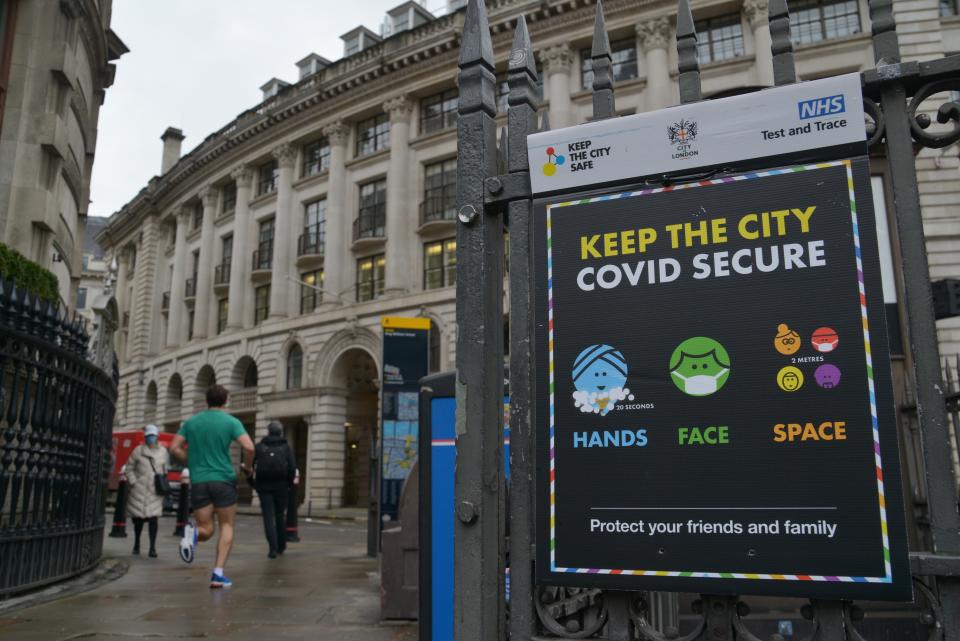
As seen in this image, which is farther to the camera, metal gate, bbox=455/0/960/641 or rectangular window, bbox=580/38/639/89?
rectangular window, bbox=580/38/639/89

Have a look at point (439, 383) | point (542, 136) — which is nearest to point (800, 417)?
point (542, 136)

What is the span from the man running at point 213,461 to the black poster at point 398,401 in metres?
4.42

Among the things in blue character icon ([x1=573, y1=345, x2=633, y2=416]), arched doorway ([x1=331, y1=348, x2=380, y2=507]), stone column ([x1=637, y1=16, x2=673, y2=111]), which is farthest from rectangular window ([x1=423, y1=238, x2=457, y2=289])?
blue character icon ([x1=573, y1=345, x2=633, y2=416])

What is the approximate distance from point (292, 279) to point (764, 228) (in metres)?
33.8

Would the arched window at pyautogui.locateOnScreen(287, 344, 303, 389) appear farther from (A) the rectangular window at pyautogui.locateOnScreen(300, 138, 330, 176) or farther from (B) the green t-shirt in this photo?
(B) the green t-shirt

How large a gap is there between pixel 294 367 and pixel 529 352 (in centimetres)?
3429

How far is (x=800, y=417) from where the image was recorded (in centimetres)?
250

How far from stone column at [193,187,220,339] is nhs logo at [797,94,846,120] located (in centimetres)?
4216

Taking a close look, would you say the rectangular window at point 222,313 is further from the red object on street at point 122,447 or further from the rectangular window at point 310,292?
the red object on street at point 122,447

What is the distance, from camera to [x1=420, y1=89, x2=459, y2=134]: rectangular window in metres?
32.7

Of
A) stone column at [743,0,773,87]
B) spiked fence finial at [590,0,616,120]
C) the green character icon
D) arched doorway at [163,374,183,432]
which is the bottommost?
the green character icon

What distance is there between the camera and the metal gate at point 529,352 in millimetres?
2414

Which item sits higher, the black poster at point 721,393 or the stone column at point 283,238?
the stone column at point 283,238

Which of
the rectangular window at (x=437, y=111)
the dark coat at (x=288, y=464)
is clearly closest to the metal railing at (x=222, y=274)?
the rectangular window at (x=437, y=111)
